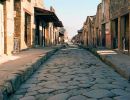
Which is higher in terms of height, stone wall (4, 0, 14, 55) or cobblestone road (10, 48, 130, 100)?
stone wall (4, 0, 14, 55)

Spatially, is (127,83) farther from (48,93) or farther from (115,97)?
(48,93)

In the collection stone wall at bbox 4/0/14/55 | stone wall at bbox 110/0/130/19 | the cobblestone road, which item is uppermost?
stone wall at bbox 110/0/130/19

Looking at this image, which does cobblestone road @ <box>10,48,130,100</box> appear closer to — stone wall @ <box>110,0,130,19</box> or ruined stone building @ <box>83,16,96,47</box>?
stone wall @ <box>110,0,130,19</box>

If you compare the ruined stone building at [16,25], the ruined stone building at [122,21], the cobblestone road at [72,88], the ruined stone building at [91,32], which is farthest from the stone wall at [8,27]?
the ruined stone building at [91,32]

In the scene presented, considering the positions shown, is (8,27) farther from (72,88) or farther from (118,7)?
(118,7)

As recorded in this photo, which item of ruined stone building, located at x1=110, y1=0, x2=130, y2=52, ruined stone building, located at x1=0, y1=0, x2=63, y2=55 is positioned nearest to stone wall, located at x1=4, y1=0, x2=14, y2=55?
ruined stone building, located at x1=0, y1=0, x2=63, y2=55

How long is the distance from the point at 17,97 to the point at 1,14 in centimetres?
690

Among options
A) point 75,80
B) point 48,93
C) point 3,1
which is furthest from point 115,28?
point 48,93

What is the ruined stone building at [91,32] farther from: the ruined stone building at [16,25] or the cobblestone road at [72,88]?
the cobblestone road at [72,88]

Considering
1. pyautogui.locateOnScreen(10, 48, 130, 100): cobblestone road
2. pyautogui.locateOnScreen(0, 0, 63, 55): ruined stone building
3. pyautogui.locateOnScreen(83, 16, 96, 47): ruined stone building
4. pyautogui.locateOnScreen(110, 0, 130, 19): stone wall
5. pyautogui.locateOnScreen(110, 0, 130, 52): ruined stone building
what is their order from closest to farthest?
1. pyautogui.locateOnScreen(10, 48, 130, 100): cobblestone road
2. pyautogui.locateOnScreen(0, 0, 63, 55): ruined stone building
3. pyautogui.locateOnScreen(110, 0, 130, 19): stone wall
4. pyautogui.locateOnScreen(110, 0, 130, 52): ruined stone building
5. pyautogui.locateOnScreen(83, 16, 96, 47): ruined stone building

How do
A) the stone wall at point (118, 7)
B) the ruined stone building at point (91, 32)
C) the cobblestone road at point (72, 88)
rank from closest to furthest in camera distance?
the cobblestone road at point (72, 88) → the stone wall at point (118, 7) → the ruined stone building at point (91, 32)

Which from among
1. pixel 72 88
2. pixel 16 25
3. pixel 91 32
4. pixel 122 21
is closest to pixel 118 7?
pixel 122 21

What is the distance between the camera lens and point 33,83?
6.67m

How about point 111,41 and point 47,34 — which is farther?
point 47,34
